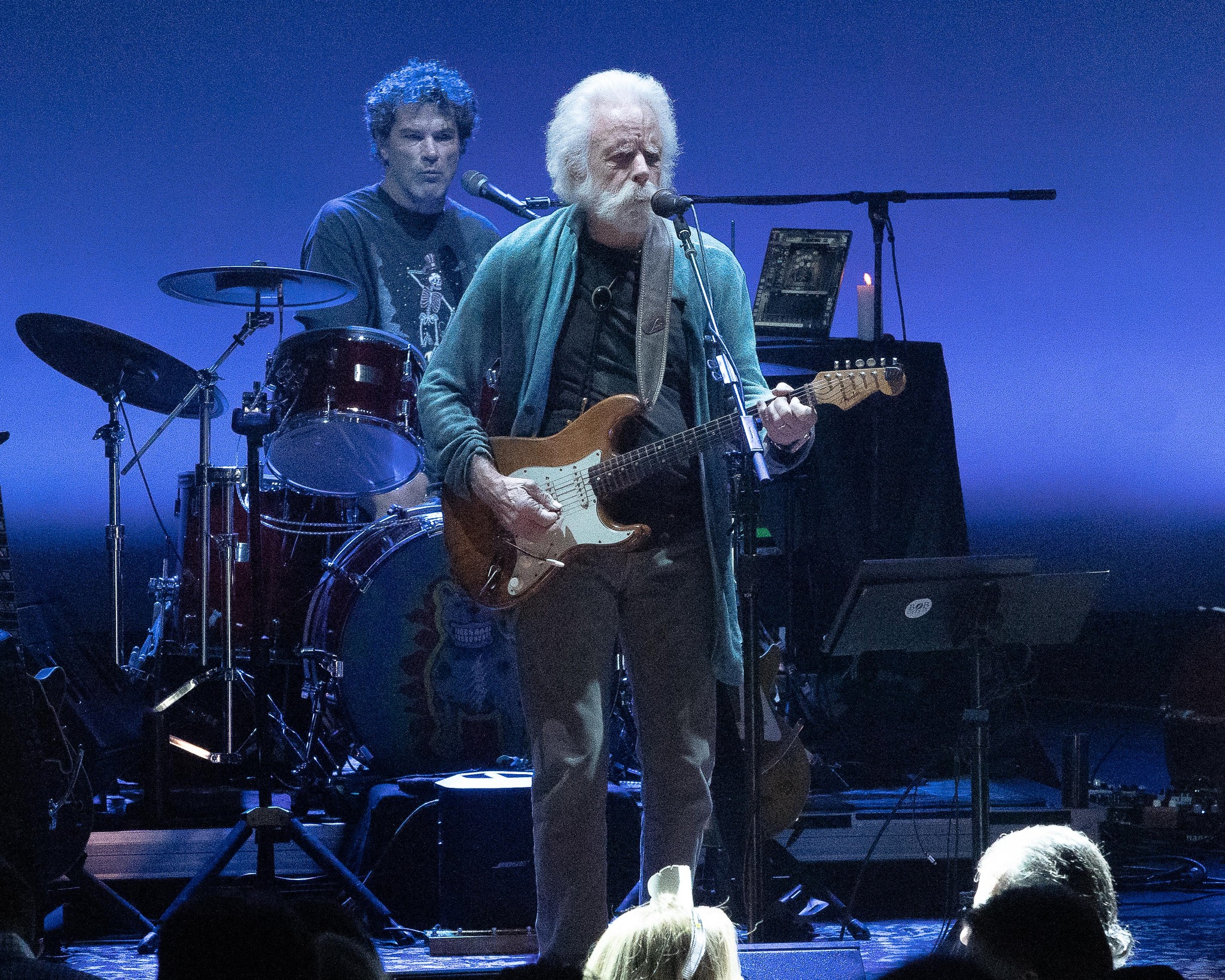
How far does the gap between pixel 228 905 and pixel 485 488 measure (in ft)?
5.42

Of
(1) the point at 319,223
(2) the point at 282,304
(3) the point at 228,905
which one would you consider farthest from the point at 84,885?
(3) the point at 228,905

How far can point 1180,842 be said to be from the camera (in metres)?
5.69

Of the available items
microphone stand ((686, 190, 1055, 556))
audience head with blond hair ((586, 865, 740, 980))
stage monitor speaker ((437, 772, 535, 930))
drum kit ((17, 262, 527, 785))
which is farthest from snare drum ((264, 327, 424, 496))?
audience head with blond hair ((586, 865, 740, 980))

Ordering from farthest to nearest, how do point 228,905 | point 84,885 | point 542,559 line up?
point 84,885
point 542,559
point 228,905

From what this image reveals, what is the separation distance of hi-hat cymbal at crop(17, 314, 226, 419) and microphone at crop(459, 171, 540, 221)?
1241mm

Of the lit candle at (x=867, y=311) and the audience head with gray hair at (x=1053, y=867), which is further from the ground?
the lit candle at (x=867, y=311)

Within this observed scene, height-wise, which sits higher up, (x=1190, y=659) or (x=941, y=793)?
(x=1190, y=659)

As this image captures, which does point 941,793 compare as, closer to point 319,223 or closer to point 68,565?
point 319,223

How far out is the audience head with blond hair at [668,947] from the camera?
1.83 m

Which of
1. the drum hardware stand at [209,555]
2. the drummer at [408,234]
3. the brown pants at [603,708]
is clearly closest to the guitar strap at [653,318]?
the brown pants at [603,708]

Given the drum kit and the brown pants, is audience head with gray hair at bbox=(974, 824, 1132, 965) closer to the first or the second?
the brown pants

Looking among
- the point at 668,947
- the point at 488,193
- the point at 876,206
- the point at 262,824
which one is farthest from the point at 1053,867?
the point at 876,206

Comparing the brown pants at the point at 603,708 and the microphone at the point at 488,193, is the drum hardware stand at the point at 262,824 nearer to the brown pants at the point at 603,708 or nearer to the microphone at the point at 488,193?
the microphone at the point at 488,193

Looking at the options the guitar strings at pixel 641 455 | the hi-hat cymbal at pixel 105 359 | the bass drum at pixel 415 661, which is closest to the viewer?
the guitar strings at pixel 641 455
